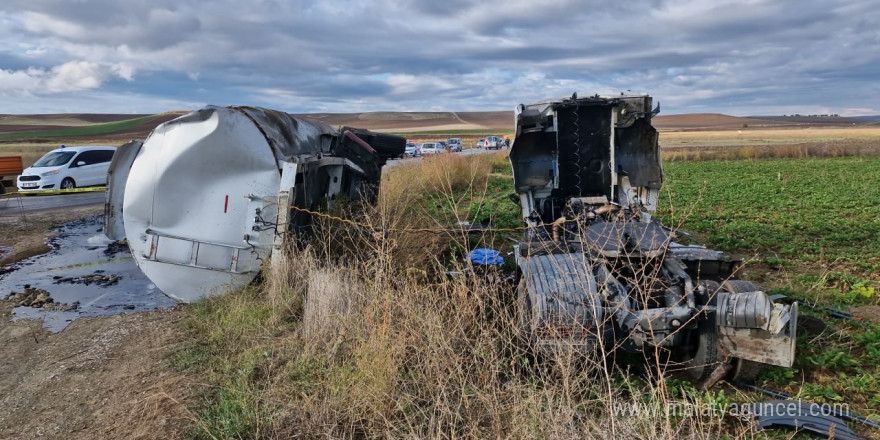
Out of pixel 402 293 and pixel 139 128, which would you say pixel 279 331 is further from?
pixel 139 128

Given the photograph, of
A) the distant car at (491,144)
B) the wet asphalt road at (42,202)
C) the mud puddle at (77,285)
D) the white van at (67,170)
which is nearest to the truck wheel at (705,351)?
the mud puddle at (77,285)

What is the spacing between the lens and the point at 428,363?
12.9 feet

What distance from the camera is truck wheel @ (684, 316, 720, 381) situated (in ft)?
15.0

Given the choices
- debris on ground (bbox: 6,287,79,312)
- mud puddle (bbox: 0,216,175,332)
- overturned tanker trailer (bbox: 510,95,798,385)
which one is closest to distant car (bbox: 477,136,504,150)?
mud puddle (bbox: 0,216,175,332)

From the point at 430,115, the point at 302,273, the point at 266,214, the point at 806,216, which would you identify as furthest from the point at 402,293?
the point at 430,115

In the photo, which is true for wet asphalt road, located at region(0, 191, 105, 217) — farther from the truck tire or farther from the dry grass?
the truck tire

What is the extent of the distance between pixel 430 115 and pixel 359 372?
138 meters

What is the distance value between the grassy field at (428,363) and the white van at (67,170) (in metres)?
16.6

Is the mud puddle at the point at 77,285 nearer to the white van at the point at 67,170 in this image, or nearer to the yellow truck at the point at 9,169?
the white van at the point at 67,170

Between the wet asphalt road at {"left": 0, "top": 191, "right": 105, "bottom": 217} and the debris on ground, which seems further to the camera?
the wet asphalt road at {"left": 0, "top": 191, "right": 105, "bottom": 217}

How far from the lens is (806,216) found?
1254cm

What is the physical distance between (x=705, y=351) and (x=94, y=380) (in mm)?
4966

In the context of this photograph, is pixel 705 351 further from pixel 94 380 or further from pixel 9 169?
pixel 9 169

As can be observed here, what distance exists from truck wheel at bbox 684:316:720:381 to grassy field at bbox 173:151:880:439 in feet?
0.75
